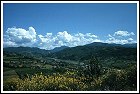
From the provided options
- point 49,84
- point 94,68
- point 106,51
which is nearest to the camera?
point 49,84

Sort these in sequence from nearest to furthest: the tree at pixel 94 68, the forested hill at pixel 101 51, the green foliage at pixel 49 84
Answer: the green foliage at pixel 49 84, the tree at pixel 94 68, the forested hill at pixel 101 51

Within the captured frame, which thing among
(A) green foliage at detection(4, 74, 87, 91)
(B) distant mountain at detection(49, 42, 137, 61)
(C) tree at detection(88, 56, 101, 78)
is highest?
(C) tree at detection(88, 56, 101, 78)

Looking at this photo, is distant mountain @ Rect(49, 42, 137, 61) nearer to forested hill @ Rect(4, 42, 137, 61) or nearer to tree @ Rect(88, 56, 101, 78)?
forested hill @ Rect(4, 42, 137, 61)

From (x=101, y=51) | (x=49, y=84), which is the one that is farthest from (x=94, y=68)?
(x=101, y=51)

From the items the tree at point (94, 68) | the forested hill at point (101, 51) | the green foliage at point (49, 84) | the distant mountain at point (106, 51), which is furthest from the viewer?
the distant mountain at point (106, 51)

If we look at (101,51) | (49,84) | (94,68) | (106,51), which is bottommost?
(106,51)

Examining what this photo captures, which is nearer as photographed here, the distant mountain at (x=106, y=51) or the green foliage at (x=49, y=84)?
the green foliage at (x=49, y=84)

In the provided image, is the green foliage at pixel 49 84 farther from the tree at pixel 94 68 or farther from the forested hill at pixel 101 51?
the forested hill at pixel 101 51

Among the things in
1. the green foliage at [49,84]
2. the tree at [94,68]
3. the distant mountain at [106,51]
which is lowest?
the distant mountain at [106,51]

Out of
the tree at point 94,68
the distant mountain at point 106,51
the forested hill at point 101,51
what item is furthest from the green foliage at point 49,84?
the distant mountain at point 106,51

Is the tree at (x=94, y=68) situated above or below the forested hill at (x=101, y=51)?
above

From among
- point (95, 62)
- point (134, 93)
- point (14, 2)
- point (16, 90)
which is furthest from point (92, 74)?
point (14, 2)

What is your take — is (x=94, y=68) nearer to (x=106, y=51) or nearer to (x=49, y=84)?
(x=49, y=84)

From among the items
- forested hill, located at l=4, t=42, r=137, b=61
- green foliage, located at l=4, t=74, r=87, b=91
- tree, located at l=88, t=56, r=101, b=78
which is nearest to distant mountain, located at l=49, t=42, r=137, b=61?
forested hill, located at l=4, t=42, r=137, b=61
